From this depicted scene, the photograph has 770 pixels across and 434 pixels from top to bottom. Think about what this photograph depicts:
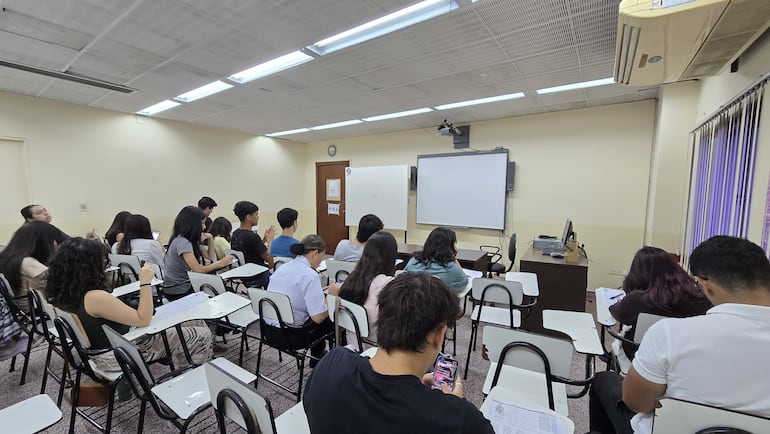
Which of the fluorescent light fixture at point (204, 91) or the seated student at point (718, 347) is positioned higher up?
the fluorescent light fixture at point (204, 91)

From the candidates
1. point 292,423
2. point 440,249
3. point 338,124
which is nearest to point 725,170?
point 440,249

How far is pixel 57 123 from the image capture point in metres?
4.39

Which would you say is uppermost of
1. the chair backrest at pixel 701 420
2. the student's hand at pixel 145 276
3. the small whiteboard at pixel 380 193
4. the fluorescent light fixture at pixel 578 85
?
the fluorescent light fixture at pixel 578 85

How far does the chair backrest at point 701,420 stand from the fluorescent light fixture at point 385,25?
7.96 ft

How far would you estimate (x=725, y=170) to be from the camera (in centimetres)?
235

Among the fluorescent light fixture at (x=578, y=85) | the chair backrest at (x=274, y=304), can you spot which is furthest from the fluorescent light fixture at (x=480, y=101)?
the chair backrest at (x=274, y=304)

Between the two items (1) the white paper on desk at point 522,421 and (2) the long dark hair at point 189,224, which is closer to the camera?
(1) the white paper on desk at point 522,421

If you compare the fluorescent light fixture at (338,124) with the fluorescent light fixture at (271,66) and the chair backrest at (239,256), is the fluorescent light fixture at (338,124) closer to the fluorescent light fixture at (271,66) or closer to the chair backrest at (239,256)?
the fluorescent light fixture at (271,66)

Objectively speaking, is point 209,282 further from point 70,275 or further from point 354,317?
point 354,317

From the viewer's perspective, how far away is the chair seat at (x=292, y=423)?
117 centimetres

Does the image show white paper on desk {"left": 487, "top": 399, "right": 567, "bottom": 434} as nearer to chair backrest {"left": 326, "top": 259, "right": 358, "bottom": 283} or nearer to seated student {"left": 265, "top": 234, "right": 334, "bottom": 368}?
seated student {"left": 265, "top": 234, "right": 334, "bottom": 368}

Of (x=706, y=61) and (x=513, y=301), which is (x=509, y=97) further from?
(x=513, y=301)

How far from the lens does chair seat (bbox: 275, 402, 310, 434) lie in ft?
3.85

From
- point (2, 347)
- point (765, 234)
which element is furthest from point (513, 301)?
point (2, 347)
